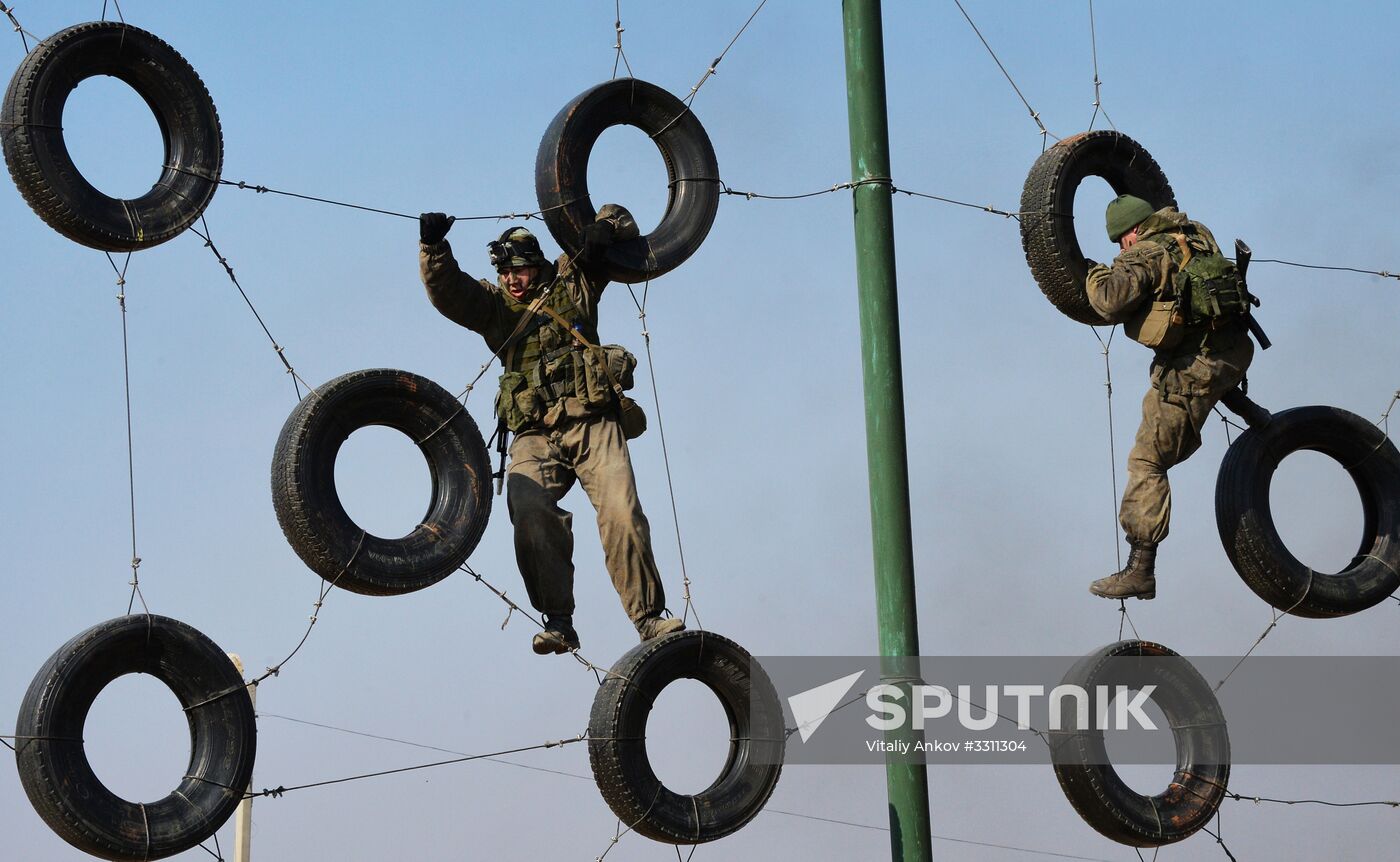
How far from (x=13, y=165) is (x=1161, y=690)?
644 centimetres

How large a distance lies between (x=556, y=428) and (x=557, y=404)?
13cm

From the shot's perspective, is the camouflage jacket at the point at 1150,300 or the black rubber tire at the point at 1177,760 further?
the camouflage jacket at the point at 1150,300

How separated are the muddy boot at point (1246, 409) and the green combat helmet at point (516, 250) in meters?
3.88

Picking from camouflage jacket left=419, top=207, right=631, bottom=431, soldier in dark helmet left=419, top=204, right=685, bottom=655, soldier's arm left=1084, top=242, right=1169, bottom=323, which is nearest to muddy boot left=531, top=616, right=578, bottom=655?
soldier in dark helmet left=419, top=204, right=685, bottom=655

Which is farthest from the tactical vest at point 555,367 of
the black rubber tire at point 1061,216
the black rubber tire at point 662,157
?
the black rubber tire at point 1061,216

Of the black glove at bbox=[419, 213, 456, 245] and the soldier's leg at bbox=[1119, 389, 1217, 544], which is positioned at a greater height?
the black glove at bbox=[419, 213, 456, 245]

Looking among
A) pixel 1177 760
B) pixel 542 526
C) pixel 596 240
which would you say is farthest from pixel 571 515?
pixel 1177 760

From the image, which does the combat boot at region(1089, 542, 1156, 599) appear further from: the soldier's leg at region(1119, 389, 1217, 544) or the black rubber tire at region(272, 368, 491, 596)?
the black rubber tire at region(272, 368, 491, 596)

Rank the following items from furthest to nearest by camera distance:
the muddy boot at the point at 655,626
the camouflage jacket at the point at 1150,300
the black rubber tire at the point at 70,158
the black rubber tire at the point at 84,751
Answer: the camouflage jacket at the point at 1150,300, the muddy boot at the point at 655,626, the black rubber tire at the point at 70,158, the black rubber tire at the point at 84,751

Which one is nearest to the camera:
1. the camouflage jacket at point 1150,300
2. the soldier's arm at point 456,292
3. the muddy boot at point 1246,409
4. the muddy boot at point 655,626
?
the muddy boot at point 655,626

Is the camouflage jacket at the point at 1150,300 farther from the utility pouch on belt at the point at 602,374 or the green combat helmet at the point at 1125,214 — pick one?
the utility pouch on belt at the point at 602,374

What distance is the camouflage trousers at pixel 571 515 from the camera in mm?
11406

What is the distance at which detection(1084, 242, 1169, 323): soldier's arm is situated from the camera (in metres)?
12.1

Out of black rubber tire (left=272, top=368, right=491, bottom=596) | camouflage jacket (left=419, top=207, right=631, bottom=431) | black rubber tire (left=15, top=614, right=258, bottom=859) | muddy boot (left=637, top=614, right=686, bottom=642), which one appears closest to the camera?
black rubber tire (left=15, top=614, right=258, bottom=859)
